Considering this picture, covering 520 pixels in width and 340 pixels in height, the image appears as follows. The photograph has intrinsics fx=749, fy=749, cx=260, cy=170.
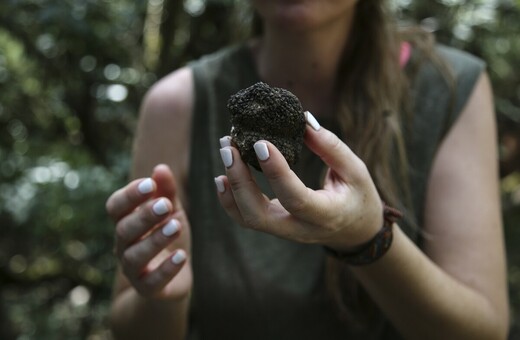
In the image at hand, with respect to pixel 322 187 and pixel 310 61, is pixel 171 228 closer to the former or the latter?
pixel 322 187

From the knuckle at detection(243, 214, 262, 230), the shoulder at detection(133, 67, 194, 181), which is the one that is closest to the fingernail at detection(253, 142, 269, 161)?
the knuckle at detection(243, 214, 262, 230)

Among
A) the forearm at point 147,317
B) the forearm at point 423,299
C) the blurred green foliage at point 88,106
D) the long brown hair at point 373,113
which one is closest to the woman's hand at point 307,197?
the forearm at point 423,299

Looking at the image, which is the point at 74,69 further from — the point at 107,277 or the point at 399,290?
the point at 399,290

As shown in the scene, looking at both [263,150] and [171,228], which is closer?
[263,150]

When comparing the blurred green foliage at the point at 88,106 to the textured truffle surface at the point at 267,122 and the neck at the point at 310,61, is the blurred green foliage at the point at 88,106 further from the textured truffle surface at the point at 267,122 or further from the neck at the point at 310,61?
the textured truffle surface at the point at 267,122

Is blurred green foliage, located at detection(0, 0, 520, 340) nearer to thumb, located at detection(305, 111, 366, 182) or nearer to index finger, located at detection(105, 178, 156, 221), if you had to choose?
index finger, located at detection(105, 178, 156, 221)

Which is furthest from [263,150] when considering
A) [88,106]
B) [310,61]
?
[88,106]
